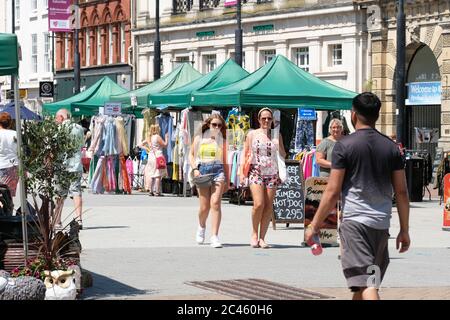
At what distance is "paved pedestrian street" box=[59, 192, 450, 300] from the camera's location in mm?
12859

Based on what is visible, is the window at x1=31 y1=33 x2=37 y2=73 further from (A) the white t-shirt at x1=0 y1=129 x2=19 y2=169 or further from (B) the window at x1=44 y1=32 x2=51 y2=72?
(A) the white t-shirt at x1=0 y1=129 x2=19 y2=169

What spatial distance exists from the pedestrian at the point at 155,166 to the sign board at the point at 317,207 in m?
14.6

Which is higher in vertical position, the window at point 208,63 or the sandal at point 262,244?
the window at point 208,63

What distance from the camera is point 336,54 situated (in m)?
47.0

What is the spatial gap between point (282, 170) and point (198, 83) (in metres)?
14.7

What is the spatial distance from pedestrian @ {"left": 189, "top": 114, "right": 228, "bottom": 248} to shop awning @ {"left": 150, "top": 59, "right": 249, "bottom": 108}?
13156 mm

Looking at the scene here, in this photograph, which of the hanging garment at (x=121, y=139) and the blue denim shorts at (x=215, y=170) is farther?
the hanging garment at (x=121, y=139)

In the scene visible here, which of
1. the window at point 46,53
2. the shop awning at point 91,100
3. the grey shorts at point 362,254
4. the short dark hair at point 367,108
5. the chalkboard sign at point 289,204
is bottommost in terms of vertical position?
the chalkboard sign at point 289,204

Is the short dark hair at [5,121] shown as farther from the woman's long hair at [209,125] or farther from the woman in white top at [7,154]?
the woman's long hair at [209,125]

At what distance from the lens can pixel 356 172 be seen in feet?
30.6

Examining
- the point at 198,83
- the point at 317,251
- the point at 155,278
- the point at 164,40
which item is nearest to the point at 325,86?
the point at 198,83

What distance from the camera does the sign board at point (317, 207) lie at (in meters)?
17.9

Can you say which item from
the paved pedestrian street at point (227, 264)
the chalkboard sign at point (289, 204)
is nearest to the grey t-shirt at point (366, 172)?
the paved pedestrian street at point (227, 264)

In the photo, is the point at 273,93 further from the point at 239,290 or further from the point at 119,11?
the point at 119,11
